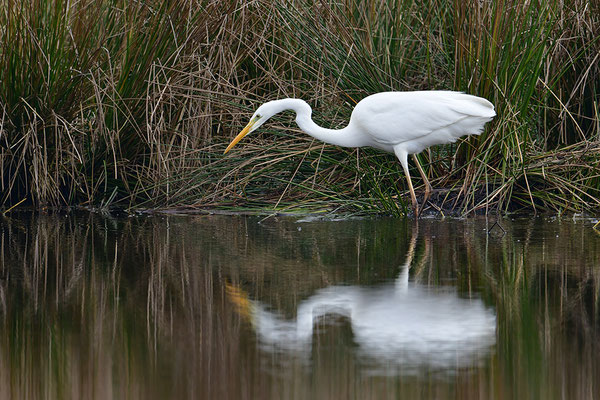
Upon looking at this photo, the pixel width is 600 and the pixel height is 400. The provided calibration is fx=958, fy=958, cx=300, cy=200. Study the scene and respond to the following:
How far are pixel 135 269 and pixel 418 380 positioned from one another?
2.54 m

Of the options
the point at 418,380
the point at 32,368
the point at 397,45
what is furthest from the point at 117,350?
the point at 397,45

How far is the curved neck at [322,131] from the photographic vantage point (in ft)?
24.2

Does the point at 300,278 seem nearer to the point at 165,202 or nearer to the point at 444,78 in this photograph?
the point at 165,202

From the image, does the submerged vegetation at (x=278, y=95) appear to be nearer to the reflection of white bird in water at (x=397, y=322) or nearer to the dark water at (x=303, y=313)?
the dark water at (x=303, y=313)

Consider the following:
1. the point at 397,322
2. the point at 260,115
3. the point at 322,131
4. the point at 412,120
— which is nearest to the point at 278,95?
the point at 260,115

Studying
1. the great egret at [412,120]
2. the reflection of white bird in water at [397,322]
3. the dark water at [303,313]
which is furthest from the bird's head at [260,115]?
the reflection of white bird in water at [397,322]

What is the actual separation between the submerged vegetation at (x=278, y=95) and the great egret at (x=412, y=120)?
0.33 meters

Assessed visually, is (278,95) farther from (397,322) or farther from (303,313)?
(397,322)

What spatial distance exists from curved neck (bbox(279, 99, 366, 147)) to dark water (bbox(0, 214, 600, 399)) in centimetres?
89

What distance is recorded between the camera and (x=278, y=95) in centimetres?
834

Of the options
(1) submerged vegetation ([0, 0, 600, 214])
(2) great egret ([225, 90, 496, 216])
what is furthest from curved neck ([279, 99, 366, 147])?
(1) submerged vegetation ([0, 0, 600, 214])

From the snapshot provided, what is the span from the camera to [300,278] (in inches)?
199

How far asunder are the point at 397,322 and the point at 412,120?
3364mm

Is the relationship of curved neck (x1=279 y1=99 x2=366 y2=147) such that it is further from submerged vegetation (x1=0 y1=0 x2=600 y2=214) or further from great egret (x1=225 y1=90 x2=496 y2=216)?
submerged vegetation (x1=0 y1=0 x2=600 y2=214)
